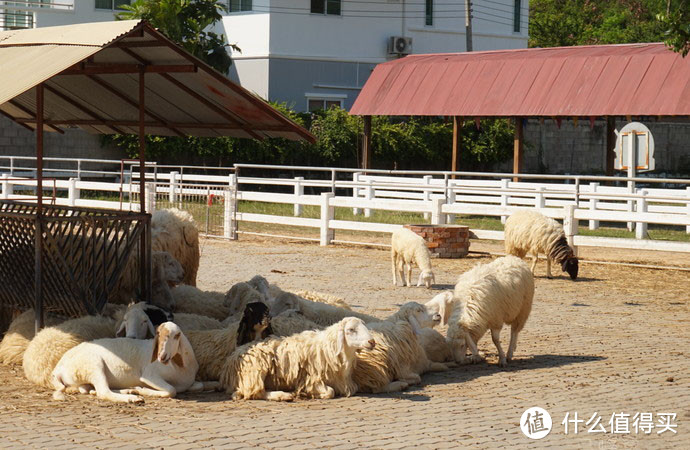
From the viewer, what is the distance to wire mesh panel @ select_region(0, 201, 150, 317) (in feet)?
29.3

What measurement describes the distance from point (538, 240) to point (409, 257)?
236 cm

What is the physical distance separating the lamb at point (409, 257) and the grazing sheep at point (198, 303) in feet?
Result: 14.7

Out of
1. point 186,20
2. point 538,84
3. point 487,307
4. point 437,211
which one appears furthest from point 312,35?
point 487,307

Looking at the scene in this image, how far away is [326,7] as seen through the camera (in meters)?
39.9

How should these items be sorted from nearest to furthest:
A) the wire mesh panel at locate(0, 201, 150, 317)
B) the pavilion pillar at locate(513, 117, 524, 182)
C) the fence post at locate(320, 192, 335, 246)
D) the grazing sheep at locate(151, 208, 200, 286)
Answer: the wire mesh panel at locate(0, 201, 150, 317), the grazing sheep at locate(151, 208, 200, 286), the fence post at locate(320, 192, 335, 246), the pavilion pillar at locate(513, 117, 524, 182)

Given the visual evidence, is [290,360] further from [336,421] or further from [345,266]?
[345,266]

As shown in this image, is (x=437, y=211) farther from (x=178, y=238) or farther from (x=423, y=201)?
(x=178, y=238)

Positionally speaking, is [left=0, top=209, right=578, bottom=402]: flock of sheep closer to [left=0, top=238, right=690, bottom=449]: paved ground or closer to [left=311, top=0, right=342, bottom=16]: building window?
[left=0, top=238, right=690, bottom=449]: paved ground

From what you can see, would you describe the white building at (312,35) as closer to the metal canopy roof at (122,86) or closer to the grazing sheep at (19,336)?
the metal canopy roof at (122,86)

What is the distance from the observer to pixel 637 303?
13047 millimetres

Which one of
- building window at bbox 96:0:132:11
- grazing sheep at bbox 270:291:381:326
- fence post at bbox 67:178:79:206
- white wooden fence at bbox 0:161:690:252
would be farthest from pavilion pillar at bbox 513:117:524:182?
grazing sheep at bbox 270:291:381:326

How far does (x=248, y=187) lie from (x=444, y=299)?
24907mm

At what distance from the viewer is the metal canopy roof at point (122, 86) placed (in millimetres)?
8305

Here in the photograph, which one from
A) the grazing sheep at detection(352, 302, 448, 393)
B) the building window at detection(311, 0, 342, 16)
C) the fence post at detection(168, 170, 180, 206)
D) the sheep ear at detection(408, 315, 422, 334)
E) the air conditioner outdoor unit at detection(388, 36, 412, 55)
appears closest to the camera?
the grazing sheep at detection(352, 302, 448, 393)
